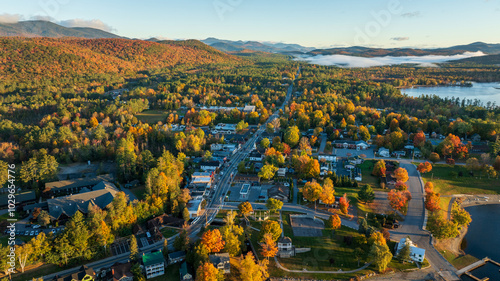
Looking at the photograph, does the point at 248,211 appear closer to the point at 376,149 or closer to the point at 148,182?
the point at 148,182

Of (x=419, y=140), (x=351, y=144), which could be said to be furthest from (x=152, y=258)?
(x=419, y=140)

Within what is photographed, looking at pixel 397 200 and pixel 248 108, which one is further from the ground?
pixel 248 108

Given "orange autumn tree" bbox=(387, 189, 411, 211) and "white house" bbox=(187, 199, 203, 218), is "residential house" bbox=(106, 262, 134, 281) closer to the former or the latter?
"white house" bbox=(187, 199, 203, 218)

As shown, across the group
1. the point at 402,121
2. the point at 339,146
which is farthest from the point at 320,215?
the point at 402,121

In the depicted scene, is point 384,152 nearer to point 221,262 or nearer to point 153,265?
point 221,262

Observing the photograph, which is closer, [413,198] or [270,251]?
[270,251]

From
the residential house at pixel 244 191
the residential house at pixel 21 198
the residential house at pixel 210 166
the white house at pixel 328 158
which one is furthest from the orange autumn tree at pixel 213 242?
the white house at pixel 328 158
